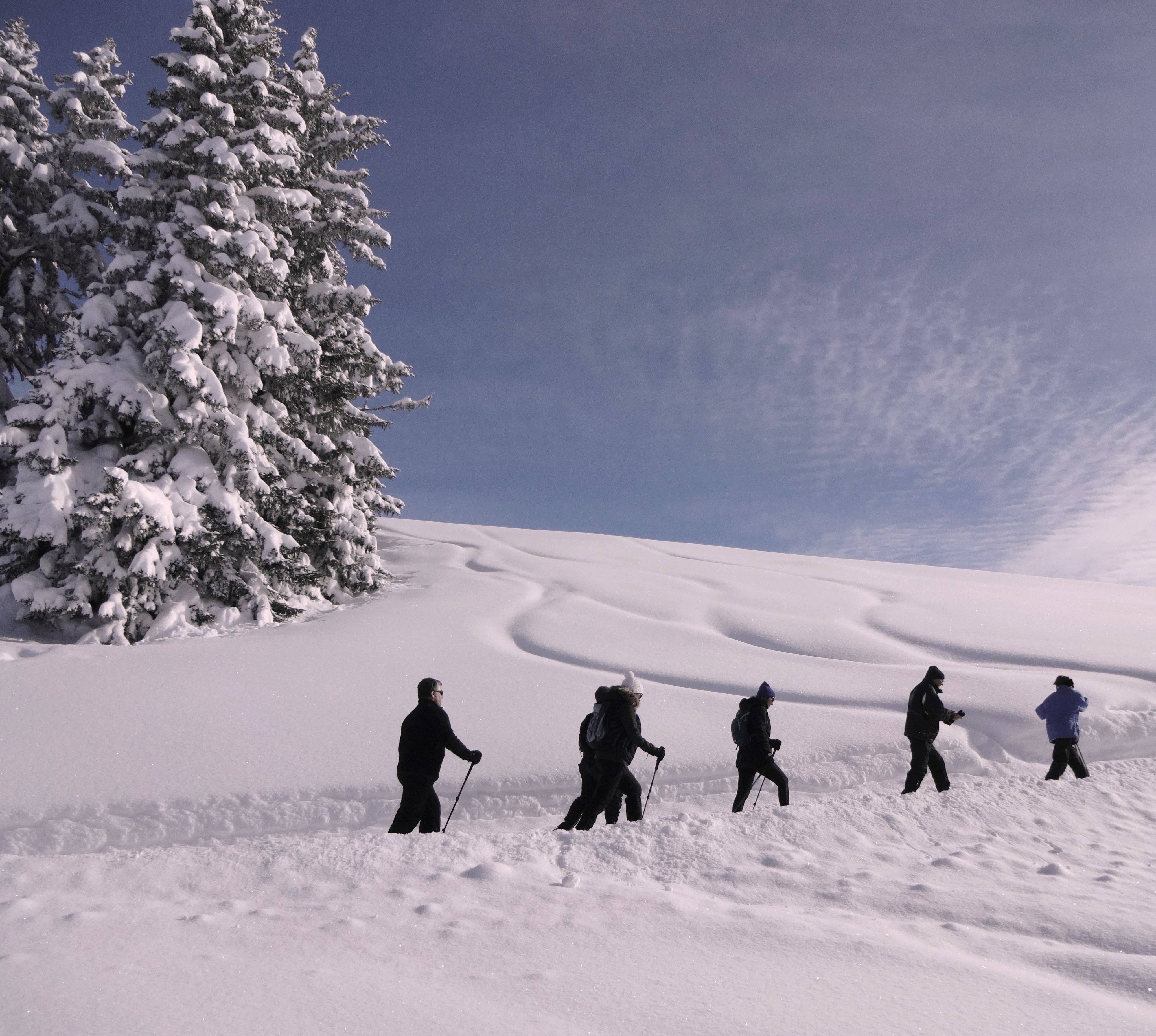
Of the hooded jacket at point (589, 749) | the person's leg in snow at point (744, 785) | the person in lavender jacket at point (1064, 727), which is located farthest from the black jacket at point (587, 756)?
the person in lavender jacket at point (1064, 727)

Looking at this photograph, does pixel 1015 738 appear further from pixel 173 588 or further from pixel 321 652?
pixel 173 588

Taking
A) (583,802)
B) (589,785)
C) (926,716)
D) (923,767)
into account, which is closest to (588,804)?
(583,802)

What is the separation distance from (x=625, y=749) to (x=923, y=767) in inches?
144

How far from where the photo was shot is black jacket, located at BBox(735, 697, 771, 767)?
7.21 m

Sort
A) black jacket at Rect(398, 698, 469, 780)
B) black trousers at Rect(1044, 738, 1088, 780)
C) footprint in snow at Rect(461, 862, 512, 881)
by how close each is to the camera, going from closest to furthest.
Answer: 1. footprint in snow at Rect(461, 862, 512, 881)
2. black jacket at Rect(398, 698, 469, 780)
3. black trousers at Rect(1044, 738, 1088, 780)

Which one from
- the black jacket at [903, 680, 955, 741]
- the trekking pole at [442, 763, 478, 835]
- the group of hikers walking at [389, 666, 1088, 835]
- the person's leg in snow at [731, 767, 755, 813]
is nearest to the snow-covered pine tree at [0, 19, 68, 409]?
the trekking pole at [442, 763, 478, 835]

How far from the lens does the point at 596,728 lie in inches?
261

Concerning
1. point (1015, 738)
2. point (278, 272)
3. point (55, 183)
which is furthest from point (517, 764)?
point (55, 183)

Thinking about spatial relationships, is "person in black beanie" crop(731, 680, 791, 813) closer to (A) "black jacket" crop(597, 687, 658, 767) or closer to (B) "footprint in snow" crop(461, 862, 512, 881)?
(A) "black jacket" crop(597, 687, 658, 767)

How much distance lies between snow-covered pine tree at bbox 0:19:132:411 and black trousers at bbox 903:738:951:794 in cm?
1931

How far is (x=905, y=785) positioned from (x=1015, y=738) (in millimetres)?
3061

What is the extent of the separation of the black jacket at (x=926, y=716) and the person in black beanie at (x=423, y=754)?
490 centimetres

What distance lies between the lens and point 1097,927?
4121 millimetres

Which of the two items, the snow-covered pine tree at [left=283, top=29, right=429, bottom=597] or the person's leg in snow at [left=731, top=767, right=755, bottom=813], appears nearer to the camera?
the person's leg in snow at [left=731, top=767, right=755, bottom=813]
